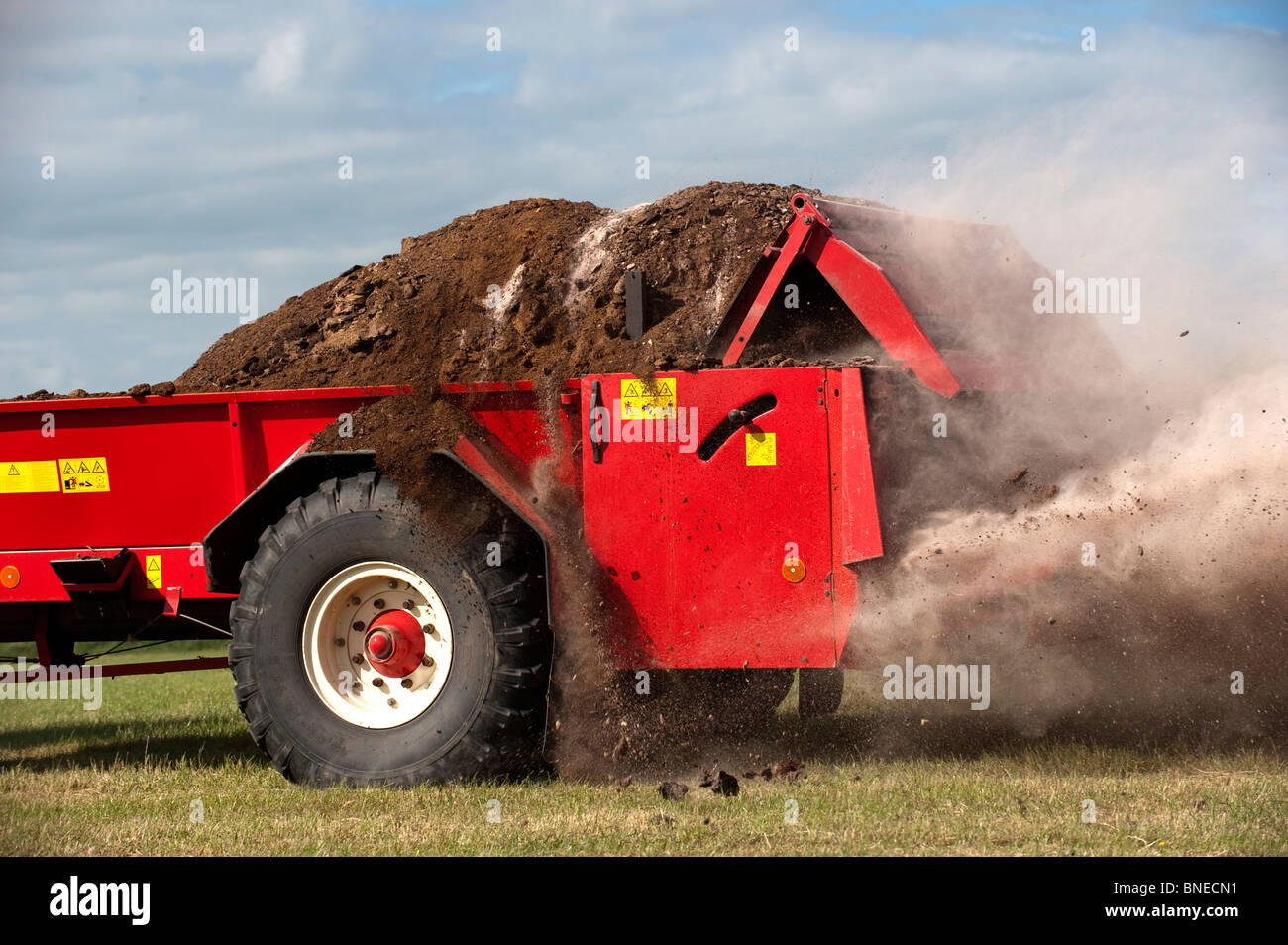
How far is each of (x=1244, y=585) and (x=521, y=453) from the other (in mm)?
3226

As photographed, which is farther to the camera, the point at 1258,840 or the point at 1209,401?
the point at 1209,401

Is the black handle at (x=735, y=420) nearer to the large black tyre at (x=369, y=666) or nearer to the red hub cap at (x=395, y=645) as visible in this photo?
the large black tyre at (x=369, y=666)

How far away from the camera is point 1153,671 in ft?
18.3

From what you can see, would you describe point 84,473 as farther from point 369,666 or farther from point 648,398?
point 648,398

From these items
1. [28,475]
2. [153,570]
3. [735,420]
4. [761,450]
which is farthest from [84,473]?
[761,450]

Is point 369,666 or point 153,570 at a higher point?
point 153,570

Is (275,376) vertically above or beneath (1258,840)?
above

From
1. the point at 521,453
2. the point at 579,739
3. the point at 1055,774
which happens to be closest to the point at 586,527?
the point at 521,453

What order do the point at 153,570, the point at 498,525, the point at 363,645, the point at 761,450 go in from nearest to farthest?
the point at 761,450 → the point at 498,525 → the point at 363,645 → the point at 153,570

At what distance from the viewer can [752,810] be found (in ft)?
15.8

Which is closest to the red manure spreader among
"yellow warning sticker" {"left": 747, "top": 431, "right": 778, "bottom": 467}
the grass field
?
"yellow warning sticker" {"left": 747, "top": 431, "right": 778, "bottom": 467}

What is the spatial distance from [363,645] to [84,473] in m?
1.73

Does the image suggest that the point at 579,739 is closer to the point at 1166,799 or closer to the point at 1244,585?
the point at 1166,799

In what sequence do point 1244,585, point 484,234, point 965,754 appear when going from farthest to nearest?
point 484,234 < point 965,754 < point 1244,585
